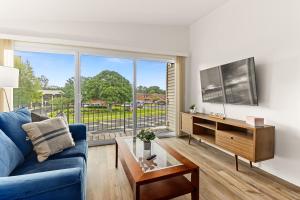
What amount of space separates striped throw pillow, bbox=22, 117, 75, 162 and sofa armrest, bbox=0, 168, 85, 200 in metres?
0.73

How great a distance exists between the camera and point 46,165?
156 cm

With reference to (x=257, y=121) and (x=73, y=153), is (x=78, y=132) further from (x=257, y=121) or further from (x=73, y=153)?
(x=257, y=121)

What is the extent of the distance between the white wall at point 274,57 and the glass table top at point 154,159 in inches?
57.8

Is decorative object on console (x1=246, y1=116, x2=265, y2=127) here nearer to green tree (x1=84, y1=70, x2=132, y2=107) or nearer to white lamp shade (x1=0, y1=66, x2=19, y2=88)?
green tree (x1=84, y1=70, x2=132, y2=107)

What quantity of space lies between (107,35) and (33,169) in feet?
9.23

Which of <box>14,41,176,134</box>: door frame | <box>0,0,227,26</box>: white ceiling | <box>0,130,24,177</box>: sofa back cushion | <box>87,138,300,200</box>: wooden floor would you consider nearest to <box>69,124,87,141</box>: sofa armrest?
<box>87,138,300,200</box>: wooden floor

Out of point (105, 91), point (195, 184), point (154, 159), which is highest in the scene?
point (105, 91)

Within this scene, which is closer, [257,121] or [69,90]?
[257,121]

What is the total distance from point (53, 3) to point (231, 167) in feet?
12.0

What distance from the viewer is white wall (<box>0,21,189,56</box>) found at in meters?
3.03

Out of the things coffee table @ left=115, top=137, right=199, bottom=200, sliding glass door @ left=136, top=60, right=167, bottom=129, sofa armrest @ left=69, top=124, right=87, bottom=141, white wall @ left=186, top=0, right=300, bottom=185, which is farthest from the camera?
sliding glass door @ left=136, top=60, right=167, bottom=129

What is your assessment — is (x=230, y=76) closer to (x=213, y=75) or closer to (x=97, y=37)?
(x=213, y=75)

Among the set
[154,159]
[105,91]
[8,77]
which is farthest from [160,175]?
[105,91]

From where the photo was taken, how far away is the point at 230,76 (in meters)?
2.74
